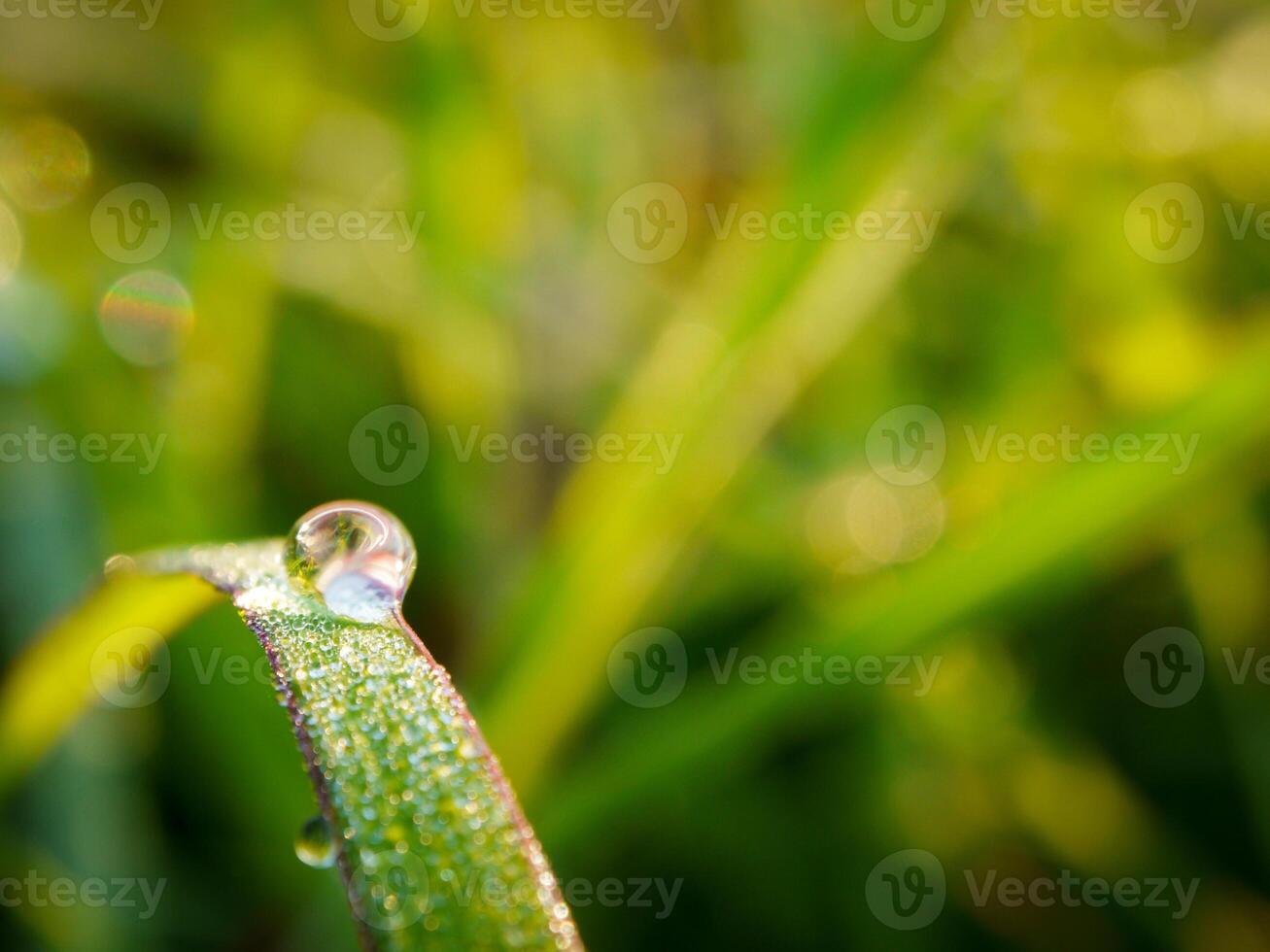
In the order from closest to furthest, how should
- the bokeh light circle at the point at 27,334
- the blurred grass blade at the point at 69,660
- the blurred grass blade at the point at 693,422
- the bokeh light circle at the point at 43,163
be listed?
the blurred grass blade at the point at 69,660
the blurred grass blade at the point at 693,422
the bokeh light circle at the point at 27,334
the bokeh light circle at the point at 43,163

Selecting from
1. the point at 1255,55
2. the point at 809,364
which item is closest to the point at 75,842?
the point at 809,364

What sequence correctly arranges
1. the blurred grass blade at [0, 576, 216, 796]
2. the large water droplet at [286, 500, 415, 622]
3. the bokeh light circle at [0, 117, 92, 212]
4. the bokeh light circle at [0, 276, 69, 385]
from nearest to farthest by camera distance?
1. the large water droplet at [286, 500, 415, 622]
2. the blurred grass blade at [0, 576, 216, 796]
3. the bokeh light circle at [0, 276, 69, 385]
4. the bokeh light circle at [0, 117, 92, 212]

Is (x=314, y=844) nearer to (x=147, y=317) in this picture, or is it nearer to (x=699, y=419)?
(x=699, y=419)

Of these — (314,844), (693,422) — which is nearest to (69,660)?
(314,844)

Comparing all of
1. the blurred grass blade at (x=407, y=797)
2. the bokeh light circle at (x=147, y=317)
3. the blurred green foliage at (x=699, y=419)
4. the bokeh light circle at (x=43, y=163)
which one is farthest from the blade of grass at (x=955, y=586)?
the bokeh light circle at (x=43, y=163)

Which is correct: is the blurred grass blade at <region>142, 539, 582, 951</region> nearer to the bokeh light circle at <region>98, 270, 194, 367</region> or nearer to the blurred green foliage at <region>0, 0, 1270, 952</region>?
the blurred green foliage at <region>0, 0, 1270, 952</region>

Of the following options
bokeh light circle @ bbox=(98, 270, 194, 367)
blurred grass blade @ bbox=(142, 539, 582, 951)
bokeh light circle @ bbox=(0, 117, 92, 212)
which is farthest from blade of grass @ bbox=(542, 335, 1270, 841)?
bokeh light circle @ bbox=(0, 117, 92, 212)

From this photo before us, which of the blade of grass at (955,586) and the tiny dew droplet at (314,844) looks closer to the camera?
the tiny dew droplet at (314,844)

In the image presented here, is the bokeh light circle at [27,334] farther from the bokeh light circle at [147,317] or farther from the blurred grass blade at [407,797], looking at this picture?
the blurred grass blade at [407,797]
